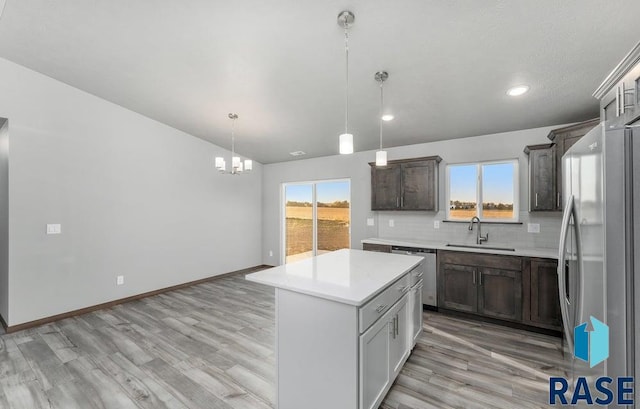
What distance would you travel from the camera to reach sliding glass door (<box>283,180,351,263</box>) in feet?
17.4

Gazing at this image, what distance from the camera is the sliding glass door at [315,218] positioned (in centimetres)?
530

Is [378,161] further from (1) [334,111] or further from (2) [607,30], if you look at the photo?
(2) [607,30]

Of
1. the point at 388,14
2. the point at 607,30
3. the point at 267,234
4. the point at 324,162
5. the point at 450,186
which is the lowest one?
the point at 267,234

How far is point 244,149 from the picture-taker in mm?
5395

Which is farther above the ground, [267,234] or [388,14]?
[388,14]

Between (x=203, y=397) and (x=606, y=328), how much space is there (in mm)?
2451

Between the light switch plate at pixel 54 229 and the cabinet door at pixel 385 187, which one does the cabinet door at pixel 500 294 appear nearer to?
the cabinet door at pixel 385 187

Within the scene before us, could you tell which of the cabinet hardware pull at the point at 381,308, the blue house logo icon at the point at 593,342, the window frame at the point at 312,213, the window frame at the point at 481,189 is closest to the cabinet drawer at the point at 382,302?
the cabinet hardware pull at the point at 381,308

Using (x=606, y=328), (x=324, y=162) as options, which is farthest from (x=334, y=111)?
(x=606, y=328)

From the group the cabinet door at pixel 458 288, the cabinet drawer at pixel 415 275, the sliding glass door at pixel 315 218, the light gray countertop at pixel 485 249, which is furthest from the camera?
the sliding glass door at pixel 315 218

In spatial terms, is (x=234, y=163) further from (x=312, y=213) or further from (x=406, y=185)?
(x=406, y=185)

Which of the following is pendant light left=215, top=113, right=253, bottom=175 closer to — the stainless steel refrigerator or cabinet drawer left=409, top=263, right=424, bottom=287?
cabinet drawer left=409, top=263, right=424, bottom=287

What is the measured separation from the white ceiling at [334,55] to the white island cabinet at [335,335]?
1.90 meters

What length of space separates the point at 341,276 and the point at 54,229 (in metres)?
3.79
